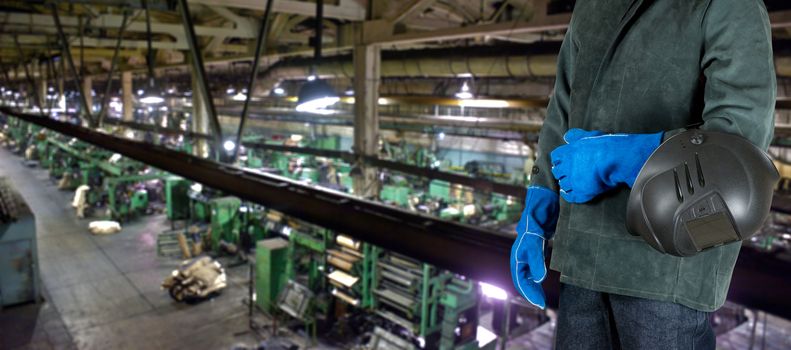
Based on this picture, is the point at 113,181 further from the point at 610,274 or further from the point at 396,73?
the point at 610,274

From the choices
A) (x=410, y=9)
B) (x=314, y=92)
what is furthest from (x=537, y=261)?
(x=410, y=9)

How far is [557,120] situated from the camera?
1.41m

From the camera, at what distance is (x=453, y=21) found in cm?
1067

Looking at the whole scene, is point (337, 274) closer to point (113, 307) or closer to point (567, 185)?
Answer: point (113, 307)

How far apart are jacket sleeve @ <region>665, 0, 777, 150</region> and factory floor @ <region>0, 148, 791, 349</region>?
907cm

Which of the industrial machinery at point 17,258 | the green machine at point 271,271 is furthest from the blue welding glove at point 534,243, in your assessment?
the industrial machinery at point 17,258

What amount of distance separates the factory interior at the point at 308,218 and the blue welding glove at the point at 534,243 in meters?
0.54

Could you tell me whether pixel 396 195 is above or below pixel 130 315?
above

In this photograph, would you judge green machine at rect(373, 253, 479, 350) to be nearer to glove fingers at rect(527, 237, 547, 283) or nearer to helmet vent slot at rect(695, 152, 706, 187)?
glove fingers at rect(527, 237, 547, 283)

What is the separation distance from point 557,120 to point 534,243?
0.37 m

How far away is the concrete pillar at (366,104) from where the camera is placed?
28.9ft

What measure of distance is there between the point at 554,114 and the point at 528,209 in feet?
0.97

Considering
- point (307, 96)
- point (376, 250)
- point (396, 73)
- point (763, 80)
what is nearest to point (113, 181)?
point (396, 73)

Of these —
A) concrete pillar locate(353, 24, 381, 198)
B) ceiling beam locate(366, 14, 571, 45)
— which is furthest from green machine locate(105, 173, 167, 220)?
ceiling beam locate(366, 14, 571, 45)
